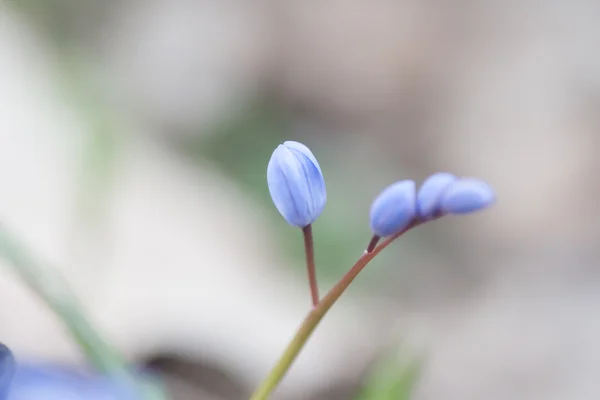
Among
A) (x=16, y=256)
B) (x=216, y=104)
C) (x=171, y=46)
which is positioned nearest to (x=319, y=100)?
(x=216, y=104)

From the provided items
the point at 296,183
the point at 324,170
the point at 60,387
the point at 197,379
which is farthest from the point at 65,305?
the point at 324,170

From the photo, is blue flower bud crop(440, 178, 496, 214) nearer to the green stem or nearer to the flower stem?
the flower stem

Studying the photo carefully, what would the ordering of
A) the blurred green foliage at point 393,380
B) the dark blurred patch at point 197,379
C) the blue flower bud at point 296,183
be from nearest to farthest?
1. the blue flower bud at point 296,183
2. the blurred green foliage at point 393,380
3. the dark blurred patch at point 197,379

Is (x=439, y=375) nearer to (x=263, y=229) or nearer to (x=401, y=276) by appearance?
(x=401, y=276)

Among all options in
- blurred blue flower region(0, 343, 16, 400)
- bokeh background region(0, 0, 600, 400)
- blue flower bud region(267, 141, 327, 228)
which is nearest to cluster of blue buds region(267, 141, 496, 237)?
blue flower bud region(267, 141, 327, 228)

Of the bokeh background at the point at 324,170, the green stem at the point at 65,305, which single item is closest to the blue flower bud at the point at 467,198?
the green stem at the point at 65,305

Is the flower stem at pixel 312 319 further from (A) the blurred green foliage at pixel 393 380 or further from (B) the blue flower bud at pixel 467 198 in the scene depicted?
(A) the blurred green foliage at pixel 393 380
